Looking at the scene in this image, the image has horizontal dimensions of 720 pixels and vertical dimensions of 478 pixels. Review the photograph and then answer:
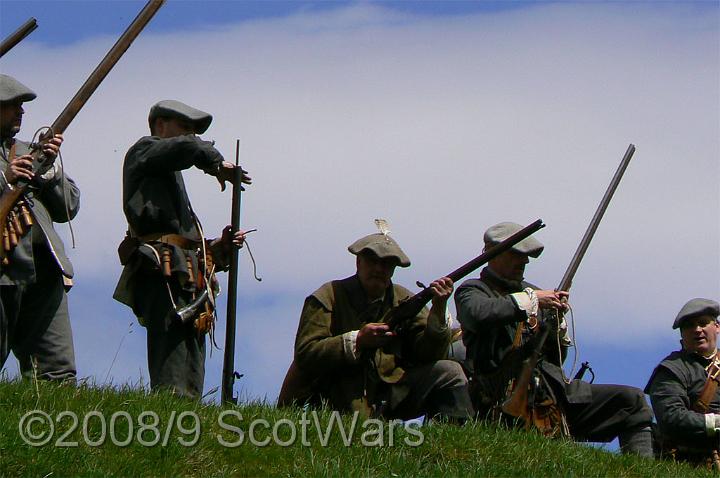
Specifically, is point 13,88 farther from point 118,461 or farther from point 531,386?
point 531,386

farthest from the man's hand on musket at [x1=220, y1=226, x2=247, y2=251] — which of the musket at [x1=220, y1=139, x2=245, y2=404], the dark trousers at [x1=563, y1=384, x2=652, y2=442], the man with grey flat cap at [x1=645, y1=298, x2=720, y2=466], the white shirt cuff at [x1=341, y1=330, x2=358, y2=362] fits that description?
the man with grey flat cap at [x1=645, y1=298, x2=720, y2=466]

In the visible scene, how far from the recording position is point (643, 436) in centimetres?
1182

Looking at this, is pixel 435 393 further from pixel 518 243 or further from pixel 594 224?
pixel 594 224

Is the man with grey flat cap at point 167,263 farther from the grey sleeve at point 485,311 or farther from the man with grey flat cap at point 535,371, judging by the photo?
the man with grey flat cap at point 535,371

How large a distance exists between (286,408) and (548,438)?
6.05 feet

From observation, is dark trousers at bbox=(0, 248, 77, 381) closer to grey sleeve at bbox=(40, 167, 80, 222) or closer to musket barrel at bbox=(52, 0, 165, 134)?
grey sleeve at bbox=(40, 167, 80, 222)

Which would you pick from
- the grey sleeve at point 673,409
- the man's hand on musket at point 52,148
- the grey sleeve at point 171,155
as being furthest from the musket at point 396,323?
the man's hand on musket at point 52,148

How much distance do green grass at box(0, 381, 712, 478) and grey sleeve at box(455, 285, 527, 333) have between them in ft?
3.27

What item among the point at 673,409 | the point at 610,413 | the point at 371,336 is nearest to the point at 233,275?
the point at 371,336

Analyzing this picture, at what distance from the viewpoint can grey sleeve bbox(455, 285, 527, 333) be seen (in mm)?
11500

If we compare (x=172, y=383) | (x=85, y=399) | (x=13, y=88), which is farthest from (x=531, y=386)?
(x=13, y=88)

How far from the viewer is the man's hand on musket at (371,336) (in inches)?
438

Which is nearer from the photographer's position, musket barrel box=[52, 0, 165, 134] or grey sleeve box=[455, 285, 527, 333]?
musket barrel box=[52, 0, 165, 134]

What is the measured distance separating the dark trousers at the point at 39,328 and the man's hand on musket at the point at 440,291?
257cm
